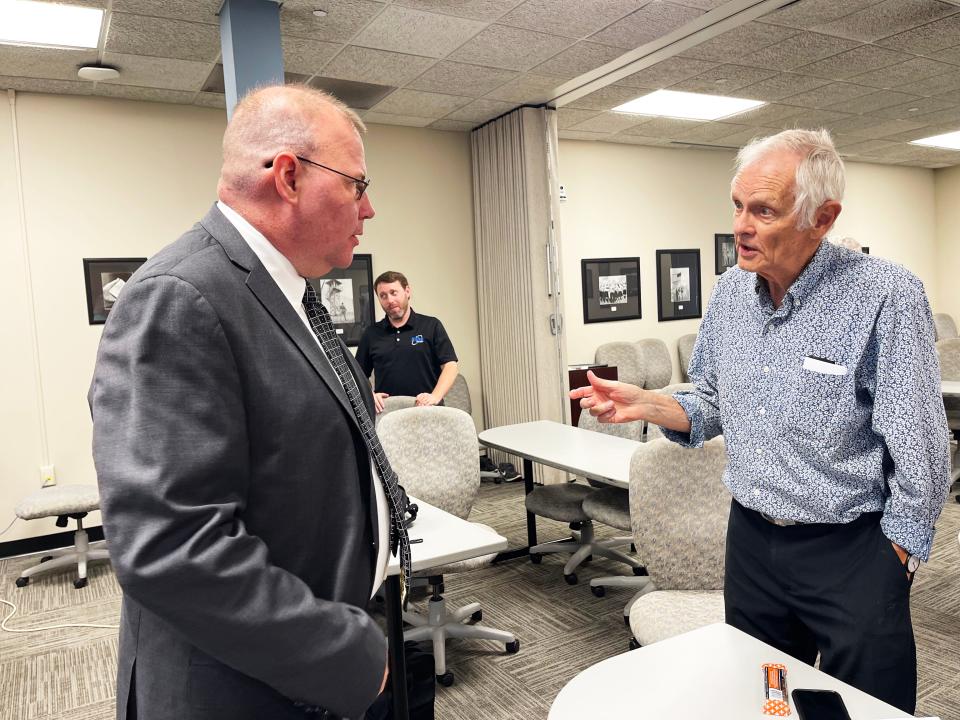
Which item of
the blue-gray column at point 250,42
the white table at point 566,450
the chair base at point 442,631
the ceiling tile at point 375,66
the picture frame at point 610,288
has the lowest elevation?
the chair base at point 442,631

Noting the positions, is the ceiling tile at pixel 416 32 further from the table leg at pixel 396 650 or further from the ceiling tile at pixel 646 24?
the table leg at pixel 396 650

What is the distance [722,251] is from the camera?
7828mm

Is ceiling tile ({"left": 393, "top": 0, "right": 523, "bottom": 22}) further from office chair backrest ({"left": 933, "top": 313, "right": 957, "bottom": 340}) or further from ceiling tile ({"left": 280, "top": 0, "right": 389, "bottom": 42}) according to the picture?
office chair backrest ({"left": 933, "top": 313, "right": 957, "bottom": 340})

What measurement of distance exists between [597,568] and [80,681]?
8.36ft

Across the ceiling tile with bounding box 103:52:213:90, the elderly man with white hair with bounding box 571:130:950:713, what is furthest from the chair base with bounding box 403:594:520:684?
the ceiling tile with bounding box 103:52:213:90

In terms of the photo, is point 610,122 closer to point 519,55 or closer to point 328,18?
point 519,55

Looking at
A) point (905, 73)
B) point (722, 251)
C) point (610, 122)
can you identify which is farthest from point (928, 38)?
point (722, 251)

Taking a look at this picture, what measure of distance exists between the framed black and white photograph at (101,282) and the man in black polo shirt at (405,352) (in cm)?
177

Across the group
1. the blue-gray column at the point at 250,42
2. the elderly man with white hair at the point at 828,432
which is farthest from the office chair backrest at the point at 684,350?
the elderly man with white hair at the point at 828,432

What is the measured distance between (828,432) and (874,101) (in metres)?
5.71

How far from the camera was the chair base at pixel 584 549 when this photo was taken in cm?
375

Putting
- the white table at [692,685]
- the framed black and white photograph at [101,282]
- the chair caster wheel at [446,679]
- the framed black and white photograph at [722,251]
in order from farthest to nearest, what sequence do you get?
the framed black and white photograph at [722,251], the framed black and white photograph at [101,282], the chair caster wheel at [446,679], the white table at [692,685]

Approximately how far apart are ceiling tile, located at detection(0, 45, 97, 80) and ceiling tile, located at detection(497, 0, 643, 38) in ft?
7.83

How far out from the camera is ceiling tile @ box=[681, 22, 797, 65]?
416 centimetres
